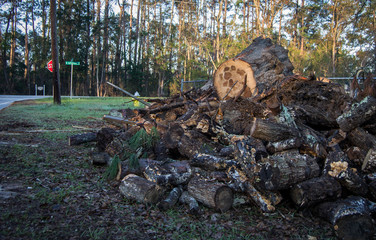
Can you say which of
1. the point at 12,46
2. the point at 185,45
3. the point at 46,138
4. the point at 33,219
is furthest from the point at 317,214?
the point at 12,46

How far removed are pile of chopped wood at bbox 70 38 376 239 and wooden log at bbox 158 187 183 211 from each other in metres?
0.01

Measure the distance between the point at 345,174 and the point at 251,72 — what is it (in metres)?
4.63

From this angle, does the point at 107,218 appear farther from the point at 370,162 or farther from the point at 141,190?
the point at 370,162

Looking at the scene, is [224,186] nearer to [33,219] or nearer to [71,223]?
[71,223]

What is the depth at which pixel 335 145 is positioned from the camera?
359 centimetres

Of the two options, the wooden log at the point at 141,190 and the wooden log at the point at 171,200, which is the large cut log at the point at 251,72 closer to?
the wooden log at the point at 171,200

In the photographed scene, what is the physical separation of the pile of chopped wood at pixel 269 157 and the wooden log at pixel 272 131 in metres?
0.01

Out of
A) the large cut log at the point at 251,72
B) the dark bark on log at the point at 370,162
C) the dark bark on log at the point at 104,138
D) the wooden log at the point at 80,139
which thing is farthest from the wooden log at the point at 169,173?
the large cut log at the point at 251,72

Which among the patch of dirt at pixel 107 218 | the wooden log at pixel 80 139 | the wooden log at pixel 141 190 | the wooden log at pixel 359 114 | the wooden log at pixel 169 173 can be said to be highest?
the wooden log at pixel 359 114

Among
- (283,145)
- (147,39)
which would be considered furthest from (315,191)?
(147,39)

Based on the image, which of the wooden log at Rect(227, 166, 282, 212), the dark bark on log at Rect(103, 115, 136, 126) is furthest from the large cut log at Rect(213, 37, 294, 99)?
the wooden log at Rect(227, 166, 282, 212)

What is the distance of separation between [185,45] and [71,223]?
1072 inches

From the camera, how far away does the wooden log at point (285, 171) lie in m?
2.99

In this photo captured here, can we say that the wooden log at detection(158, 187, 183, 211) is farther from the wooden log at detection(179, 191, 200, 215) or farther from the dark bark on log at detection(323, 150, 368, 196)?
the dark bark on log at detection(323, 150, 368, 196)
